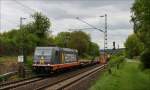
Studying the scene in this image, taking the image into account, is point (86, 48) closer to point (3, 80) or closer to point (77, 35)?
point (77, 35)

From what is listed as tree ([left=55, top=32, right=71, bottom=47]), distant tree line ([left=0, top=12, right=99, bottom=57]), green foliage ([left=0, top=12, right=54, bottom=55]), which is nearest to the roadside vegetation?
distant tree line ([left=0, top=12, right=99, bottom=57])

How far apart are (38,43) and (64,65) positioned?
2452 cm

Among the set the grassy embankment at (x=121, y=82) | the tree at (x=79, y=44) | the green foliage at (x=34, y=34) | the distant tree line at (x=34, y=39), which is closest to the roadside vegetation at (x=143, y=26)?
the grassy embankment at (x=121, y=82)

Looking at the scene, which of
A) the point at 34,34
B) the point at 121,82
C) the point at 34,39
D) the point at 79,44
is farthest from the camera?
the point at 79,44

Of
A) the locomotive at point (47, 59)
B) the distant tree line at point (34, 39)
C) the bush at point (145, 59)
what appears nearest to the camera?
the locomotive at point (47, 59)

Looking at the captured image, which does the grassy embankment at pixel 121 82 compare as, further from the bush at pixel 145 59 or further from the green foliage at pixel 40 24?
the green foliage at pixel 40 24

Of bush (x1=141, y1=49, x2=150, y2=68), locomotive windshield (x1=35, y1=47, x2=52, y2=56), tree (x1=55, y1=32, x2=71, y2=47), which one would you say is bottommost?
bush (x1=141, y1=49, x2=150, y2=68)

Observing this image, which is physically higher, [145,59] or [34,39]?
[34,39]

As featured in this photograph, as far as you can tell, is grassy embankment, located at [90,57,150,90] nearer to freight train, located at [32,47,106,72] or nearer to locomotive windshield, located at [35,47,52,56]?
freight train, located at [32,47,106,72]

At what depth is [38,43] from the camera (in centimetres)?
7050

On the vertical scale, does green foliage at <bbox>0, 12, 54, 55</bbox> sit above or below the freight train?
above

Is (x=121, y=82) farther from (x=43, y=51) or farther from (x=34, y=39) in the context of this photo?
(x=34, y=39)

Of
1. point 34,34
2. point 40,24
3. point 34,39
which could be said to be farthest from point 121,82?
point 40,24

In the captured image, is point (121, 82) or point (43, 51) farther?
point (43, 51)
